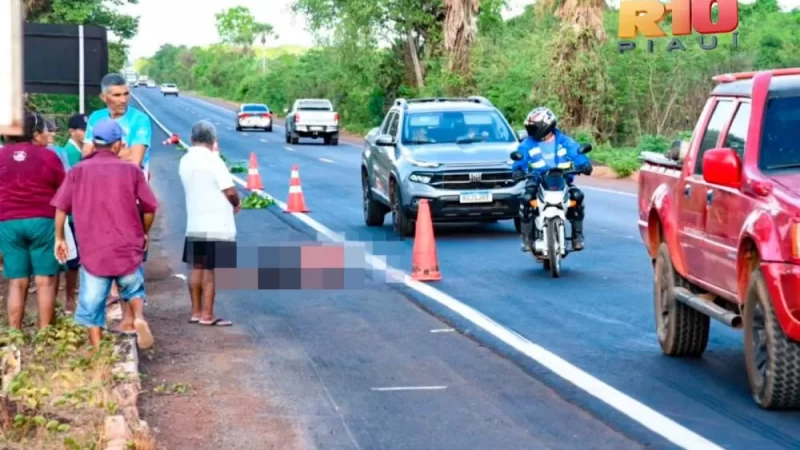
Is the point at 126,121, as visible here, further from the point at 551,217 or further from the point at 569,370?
the point at 551,217

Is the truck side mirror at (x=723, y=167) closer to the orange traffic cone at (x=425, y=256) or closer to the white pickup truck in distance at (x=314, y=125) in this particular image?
the orange traffic cone at (x=425, y=256)

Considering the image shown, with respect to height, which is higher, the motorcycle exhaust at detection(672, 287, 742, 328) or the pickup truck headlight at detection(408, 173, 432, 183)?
the pickup truck headlight at detection(408, 173, 432, 183)

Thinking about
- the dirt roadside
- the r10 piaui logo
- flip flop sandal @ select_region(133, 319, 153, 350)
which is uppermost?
the r10 piaui logo

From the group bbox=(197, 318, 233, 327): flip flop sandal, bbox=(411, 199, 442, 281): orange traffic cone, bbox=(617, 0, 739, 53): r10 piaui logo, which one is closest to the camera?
bbox=(197, 318, 233, 327): flip flop sandal

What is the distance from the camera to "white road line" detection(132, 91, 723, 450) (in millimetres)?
7977

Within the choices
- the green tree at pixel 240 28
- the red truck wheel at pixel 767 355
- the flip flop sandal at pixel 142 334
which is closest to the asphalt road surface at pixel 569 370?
the red truck wheel at pixel 767 355

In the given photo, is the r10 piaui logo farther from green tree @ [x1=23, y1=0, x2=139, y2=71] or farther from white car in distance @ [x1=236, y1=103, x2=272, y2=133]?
white car in distance @ [x1=236, y1=103, x2=272, y2=133]

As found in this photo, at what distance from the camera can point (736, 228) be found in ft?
29.6

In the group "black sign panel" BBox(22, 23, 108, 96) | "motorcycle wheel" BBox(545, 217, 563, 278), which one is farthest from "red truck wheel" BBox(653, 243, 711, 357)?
"black sign panel" BBox(22, 23, 108, 96)

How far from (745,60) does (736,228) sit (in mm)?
32608

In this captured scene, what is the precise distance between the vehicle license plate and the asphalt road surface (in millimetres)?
498

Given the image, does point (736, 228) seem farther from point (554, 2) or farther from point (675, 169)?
point (554, 2)

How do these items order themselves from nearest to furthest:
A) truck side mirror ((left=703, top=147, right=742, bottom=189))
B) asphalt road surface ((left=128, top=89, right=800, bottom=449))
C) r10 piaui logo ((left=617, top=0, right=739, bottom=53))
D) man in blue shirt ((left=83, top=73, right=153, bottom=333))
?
asphalt road surface ((left=128, top=89, right=800, bottom=449)) → truck side mirror ((left=703, top=147, right=742, bottom=189)) → man in blue shirt ((left=83, top=73, right=153, bottom=333)) → r10 piaui logo ((left=617, top=0, right=739, bottom=53))

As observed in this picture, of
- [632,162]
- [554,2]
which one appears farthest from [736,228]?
[554,2]
